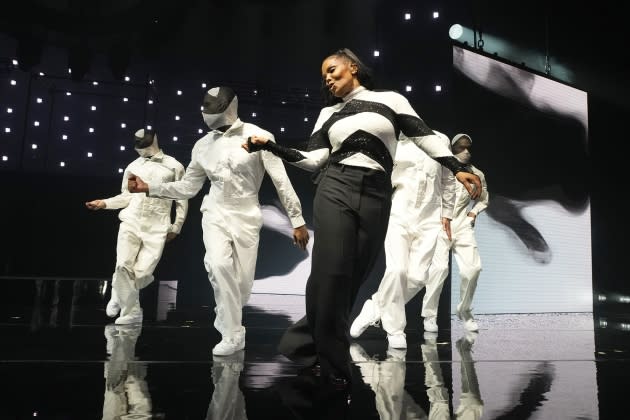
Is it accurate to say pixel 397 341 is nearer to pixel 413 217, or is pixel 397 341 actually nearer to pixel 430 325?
pixel 413 217

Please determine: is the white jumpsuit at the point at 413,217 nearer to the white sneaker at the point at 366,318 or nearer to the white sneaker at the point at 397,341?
the white sneaker at the point at 366,318

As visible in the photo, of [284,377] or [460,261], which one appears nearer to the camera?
[284,377]

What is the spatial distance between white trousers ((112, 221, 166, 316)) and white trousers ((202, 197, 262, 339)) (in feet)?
6.07

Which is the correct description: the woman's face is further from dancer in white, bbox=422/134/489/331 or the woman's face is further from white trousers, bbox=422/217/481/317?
white trousers, bbox=422/217/481/317

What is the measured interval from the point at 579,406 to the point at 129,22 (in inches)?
343

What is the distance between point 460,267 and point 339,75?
3.19 metres

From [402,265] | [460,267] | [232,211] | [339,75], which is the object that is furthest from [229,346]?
[460,267]

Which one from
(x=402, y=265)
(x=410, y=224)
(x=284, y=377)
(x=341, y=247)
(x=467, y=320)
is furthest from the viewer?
(x=467, y=320)

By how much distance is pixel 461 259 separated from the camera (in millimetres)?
5039

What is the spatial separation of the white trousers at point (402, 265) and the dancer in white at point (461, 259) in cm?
81

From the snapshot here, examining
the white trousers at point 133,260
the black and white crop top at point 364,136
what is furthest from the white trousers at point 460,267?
the black and white crop top at point 364,136

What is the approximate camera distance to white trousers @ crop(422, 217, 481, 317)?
16.0 feet

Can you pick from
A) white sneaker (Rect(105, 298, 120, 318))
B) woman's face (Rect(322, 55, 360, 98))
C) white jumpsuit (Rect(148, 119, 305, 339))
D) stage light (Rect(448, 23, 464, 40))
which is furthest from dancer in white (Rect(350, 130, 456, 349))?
stage light (Rect(448, 23, 464, 40))

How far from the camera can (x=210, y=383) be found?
6.92 ft
